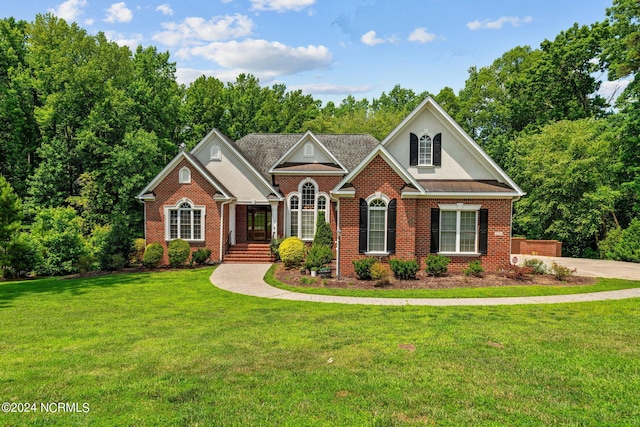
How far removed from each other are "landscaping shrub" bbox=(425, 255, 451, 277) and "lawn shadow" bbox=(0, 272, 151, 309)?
43.1ft

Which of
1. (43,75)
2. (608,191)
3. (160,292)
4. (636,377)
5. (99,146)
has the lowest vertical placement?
(160,292)

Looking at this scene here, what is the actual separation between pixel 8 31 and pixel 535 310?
3915 cm

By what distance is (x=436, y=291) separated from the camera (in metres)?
14.1

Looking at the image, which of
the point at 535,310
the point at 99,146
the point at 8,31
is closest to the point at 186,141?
the point at 99,146

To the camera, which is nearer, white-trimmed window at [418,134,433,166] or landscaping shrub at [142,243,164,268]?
white-trimmed window at [418,134,433,166]

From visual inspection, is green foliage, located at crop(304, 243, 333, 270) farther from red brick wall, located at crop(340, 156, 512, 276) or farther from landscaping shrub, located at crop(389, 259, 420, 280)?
landscaping shrub, located at crop(389, 259, 420, 280)

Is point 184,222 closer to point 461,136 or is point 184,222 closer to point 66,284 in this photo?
point 66,284

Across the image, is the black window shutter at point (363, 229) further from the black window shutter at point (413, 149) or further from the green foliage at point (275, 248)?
the green foliage at point (275, 248)

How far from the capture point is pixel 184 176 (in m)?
22.8

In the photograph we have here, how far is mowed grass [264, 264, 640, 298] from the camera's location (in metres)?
13.6

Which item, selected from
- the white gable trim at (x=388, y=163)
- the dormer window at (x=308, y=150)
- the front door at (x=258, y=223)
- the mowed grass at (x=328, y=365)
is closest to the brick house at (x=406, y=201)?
the white gable trim at (x=388, y=163)

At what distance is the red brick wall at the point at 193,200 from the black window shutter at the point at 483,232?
14435 mm

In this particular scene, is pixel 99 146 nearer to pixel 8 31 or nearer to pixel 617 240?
pixel 8 31

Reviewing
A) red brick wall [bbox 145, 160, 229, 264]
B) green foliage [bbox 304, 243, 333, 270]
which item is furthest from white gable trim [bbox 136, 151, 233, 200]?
green foliage [bbox 304, 243, 333, 270]
